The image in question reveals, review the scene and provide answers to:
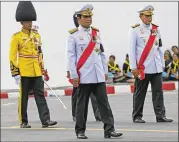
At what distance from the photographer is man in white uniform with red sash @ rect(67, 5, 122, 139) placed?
10.0 meters

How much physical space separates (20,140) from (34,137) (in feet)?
1.14

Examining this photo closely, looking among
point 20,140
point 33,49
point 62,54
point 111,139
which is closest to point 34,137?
point 20,140

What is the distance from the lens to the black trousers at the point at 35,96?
11922mm

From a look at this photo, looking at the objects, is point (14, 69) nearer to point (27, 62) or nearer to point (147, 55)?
point (27, 62)

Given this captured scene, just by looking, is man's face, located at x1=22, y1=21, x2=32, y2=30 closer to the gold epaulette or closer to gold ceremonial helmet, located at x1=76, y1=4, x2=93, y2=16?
the gold epaulette

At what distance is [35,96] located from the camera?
12016 millimetres

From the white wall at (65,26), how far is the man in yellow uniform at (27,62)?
8922 mm

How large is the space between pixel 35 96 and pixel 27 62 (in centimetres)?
54

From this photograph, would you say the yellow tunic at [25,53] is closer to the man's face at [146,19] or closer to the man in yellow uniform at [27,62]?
the man in yellow uniform at [27,62]

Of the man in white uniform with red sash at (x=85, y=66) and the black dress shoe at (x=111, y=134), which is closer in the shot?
the black dress shoe at (x=111, y=134)

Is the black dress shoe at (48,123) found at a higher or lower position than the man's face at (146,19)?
lower

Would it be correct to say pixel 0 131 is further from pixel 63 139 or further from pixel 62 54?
pixel 62 54

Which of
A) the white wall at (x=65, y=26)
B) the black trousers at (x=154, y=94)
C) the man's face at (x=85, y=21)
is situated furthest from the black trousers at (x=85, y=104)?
the white wall at (x=65, y=26)

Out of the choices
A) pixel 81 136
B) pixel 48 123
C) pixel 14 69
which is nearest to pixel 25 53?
pixel 14 69
